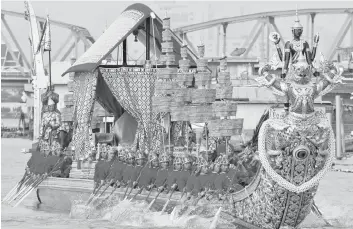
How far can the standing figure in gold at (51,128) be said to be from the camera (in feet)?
90.9

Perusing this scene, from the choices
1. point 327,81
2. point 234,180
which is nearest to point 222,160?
point 234,180

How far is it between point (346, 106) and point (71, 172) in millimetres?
25708

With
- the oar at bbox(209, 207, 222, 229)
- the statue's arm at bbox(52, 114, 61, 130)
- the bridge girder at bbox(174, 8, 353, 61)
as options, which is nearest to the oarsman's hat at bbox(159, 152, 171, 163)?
the oar at bbox(209, 207, 222, 229)

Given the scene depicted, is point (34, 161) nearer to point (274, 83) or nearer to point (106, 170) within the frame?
point (106, 170)

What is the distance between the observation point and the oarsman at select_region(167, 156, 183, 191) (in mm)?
22344

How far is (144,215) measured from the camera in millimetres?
23344

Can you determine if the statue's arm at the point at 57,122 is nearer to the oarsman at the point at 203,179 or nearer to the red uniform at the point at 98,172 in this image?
the red uniform at the point at 98,172

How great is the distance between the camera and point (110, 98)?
28.3 m

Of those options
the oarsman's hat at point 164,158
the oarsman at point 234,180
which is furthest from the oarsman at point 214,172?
the oarsman's hat at point 164,158

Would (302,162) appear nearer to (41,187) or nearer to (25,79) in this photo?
(41,187)

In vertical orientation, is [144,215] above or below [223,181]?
below

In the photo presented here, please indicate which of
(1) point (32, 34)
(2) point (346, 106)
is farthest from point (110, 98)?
(2) point (346, 106)

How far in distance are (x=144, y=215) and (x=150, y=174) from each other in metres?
0.82

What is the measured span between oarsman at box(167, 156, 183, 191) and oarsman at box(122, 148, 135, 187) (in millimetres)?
1754
